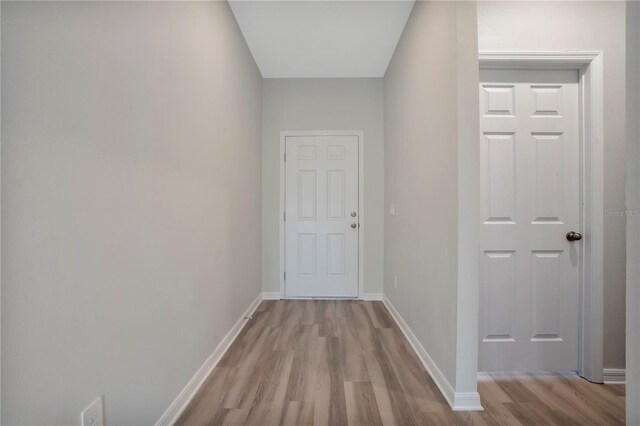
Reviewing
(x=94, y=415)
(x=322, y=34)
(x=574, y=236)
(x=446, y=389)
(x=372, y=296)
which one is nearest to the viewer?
(x=94, y=415)

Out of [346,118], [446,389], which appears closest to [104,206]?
[446,389]

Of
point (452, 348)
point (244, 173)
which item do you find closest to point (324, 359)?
point (452, 348)

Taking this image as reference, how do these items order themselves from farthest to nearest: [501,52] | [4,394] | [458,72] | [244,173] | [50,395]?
1. [244,173]
2. [501,52]
3. [458,72]
4. [50,395]
5. [4,394]

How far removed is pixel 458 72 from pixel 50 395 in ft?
6.96

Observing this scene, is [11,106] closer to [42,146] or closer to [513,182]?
[42,146]

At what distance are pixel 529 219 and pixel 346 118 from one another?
7.52ft

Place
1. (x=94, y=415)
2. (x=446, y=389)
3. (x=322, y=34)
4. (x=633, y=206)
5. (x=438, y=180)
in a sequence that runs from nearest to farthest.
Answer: (x=633, y=206), (x=94, y=415), (x=446, y=389), (x=438, y=180), (x=322, y=34)

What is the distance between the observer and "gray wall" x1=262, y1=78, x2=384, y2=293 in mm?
3525

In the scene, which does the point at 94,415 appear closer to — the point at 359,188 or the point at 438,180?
the point at 438,180

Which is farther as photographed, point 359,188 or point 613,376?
point 359,188

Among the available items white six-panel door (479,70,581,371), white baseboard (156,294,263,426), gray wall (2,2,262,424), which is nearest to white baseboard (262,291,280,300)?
white baseboard (156,294,263,426)

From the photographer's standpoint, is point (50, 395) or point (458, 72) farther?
point (458, 72)

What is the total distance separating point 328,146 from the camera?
3.56 m

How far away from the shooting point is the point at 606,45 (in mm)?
1886
